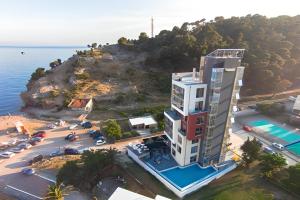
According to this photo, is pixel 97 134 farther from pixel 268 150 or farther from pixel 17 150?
pixel 268 150

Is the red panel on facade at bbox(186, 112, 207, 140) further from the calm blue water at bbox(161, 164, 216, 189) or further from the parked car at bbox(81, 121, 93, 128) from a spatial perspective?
the parked car at bbox(81, 121, 93, 128)

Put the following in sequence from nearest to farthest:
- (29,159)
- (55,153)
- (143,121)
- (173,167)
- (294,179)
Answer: (294,179) → (173,167) → (29,159) → (55,153) → (143,121)

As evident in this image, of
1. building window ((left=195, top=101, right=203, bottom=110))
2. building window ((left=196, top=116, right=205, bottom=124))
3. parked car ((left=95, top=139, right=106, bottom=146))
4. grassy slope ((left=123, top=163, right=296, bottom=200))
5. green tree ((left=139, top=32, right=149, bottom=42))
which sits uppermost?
green tree ((left=139, top=32, right=149, bottom=42))

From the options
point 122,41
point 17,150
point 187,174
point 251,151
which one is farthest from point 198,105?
point 122,41

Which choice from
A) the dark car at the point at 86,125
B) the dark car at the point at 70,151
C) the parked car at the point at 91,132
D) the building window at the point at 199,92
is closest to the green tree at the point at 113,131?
the parked car at the point at 91,132

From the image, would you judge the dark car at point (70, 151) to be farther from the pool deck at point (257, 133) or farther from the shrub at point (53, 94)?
the pool deck at point (257, 133)

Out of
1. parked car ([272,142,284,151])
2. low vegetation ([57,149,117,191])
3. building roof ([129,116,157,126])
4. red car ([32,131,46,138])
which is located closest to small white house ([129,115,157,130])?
building roof ([129,116,157,126])

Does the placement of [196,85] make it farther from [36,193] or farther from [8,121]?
[8,121]

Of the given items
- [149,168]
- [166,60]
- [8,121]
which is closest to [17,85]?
[8,121]
